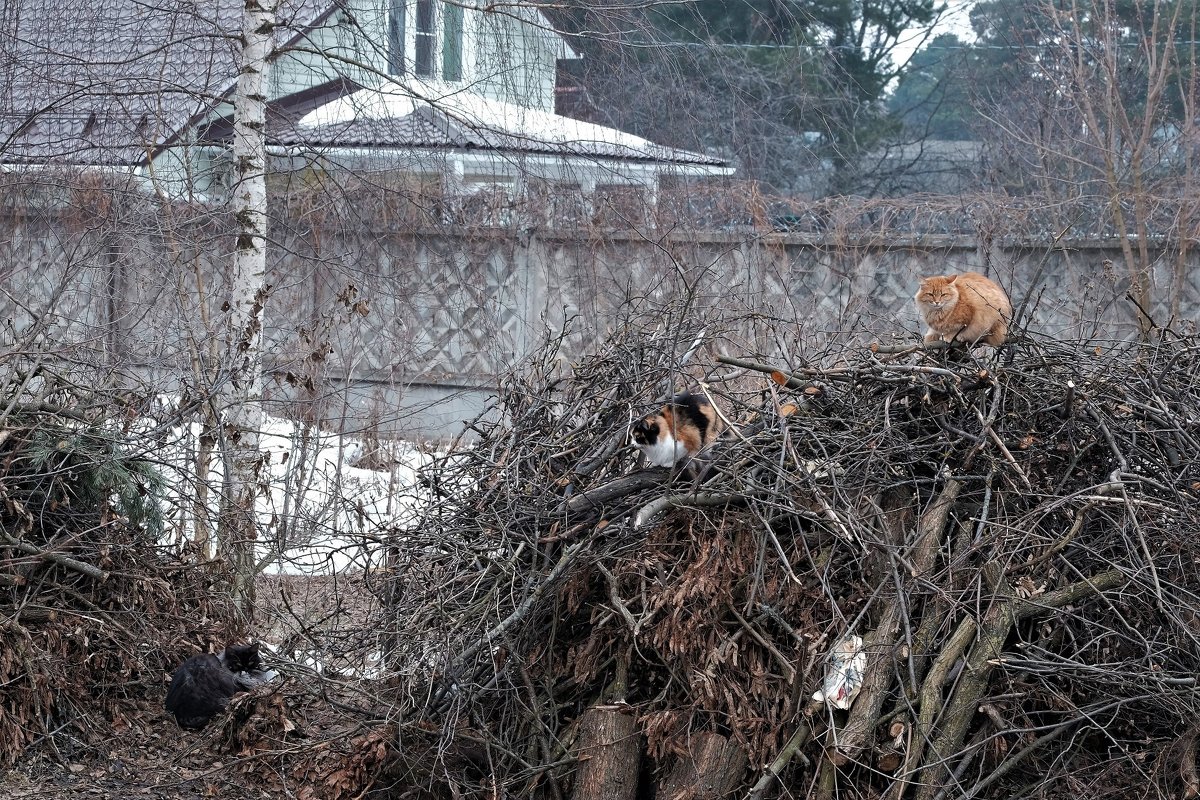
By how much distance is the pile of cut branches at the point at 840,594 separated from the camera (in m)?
4.20

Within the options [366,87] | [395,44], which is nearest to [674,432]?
[366,87]

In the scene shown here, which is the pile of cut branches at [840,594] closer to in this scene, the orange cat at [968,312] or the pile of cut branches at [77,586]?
the orange cat at [968,312]

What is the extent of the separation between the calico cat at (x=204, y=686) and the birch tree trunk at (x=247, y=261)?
837 mm

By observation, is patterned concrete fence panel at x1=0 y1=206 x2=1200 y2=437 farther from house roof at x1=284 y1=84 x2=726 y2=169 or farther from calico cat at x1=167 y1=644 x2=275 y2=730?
calico cat at x1=167 y1=644 x2=275 y2=730

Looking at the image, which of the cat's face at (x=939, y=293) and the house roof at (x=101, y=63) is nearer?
the cat's face at (x=939, y=293)

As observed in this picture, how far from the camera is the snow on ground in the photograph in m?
6.57

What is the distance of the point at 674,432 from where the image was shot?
14.9 ft

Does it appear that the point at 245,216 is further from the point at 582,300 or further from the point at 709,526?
the point at 582,300

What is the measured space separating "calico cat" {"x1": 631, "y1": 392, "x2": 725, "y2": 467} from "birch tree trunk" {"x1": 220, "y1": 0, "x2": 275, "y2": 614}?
9.74 feet

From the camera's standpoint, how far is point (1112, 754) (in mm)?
4332

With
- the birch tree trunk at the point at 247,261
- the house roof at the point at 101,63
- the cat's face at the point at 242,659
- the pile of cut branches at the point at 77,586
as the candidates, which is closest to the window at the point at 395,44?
the house roof at the point at 101,63

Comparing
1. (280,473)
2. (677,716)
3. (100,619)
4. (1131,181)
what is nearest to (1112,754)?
(677,716)

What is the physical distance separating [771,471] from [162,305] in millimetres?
6358

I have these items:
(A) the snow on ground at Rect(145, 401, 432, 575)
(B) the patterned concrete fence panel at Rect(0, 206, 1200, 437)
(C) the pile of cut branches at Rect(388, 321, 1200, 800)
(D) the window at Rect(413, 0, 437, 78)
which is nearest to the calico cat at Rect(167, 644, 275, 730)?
(A) the snow on ground at Rect(145, 401, 432, 575)
